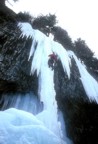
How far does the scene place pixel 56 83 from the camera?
34.4 ft

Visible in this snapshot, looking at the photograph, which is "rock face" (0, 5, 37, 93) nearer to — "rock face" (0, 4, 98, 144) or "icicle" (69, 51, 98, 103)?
"rock face" (0, 4, 98, 144)

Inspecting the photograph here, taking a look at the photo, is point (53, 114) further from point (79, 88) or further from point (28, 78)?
point (79, 88)

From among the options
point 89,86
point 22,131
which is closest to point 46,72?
point 89,86

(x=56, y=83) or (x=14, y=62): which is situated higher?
(x=14, y=62)

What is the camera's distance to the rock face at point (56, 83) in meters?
7.31

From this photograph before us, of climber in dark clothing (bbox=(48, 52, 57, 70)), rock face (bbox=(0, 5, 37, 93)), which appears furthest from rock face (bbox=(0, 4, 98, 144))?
climber in dark clothing (bbox=(48, 52, 57, 70))

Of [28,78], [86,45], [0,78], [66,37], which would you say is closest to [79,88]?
[28,78]

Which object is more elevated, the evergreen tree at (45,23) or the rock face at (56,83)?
the evergreen tree at (45,23)

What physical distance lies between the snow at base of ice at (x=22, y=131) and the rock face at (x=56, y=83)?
189 cm

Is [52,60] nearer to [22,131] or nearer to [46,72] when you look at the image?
[46,72]

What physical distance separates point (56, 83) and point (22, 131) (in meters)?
5.43

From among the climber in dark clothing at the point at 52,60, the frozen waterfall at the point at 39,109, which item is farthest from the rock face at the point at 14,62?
the climber in dark clothing at the point at 52,60

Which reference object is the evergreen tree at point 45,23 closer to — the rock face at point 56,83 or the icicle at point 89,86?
the icicle at point 89,86

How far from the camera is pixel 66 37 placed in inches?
646
